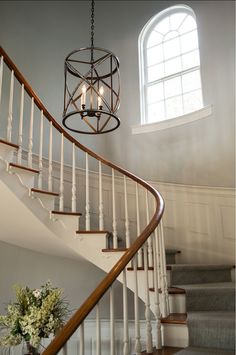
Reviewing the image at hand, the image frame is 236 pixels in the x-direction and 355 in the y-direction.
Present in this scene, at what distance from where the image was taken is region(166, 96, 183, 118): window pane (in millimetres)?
4531

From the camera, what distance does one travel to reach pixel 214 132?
400 cm

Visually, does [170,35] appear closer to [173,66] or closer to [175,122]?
[173,66]

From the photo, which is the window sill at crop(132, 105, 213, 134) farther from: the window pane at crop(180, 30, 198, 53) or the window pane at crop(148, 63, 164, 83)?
the window pane at crop(180, 30, 198, 53)

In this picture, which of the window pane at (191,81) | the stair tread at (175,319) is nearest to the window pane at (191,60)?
the window pane at (191,81)

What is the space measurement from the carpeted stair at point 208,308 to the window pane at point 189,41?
9.82 feet

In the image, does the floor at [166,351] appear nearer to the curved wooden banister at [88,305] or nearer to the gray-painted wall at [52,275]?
the curved wooden banister at [88,305]

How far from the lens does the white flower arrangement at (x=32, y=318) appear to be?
9.07 ft

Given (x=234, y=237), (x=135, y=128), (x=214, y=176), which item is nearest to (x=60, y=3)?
(x=135, y=128)

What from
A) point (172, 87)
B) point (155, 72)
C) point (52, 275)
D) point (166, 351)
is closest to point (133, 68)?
point (155, 72)

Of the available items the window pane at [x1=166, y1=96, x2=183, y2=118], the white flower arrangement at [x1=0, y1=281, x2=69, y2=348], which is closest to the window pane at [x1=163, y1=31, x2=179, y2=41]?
the window pane at [x1=166, y1=96, x2=183, y2=118]

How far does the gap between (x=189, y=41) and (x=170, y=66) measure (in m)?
0.41

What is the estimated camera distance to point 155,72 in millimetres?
4941

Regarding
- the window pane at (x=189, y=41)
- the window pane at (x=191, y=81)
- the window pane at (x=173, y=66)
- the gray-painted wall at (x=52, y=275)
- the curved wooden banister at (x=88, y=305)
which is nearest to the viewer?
the curved wooden banister at (x=88, y=305)

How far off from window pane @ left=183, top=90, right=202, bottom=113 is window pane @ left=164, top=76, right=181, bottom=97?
0.59ft
